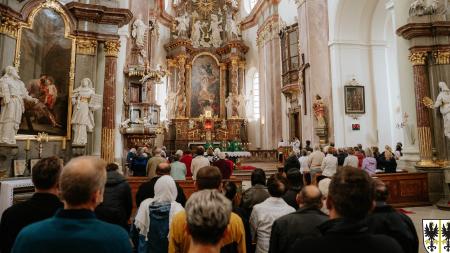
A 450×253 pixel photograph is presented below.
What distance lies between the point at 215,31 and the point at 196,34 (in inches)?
60.0

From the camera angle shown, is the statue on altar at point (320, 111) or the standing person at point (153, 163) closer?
the standing person at point (153, 163)

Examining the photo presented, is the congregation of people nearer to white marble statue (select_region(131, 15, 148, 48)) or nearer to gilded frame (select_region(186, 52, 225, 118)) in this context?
white marble statue (select_region(131, 15, 148, 48))

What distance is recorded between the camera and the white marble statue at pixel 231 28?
23094 mm

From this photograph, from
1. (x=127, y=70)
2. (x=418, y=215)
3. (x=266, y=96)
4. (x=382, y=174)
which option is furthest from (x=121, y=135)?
(x=266, y=96)

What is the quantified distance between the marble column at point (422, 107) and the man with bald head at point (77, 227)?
909 cm

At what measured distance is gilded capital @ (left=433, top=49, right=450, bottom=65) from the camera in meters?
8.70

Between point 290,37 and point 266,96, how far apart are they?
4411 millimetres

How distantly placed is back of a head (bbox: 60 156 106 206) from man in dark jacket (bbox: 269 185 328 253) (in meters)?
1.36

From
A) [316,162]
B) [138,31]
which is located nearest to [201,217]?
[316,162]

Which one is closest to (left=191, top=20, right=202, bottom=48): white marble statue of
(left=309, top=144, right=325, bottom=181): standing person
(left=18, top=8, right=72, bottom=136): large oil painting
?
(left=18, top=8, right=72, bottom=136): large oil painting

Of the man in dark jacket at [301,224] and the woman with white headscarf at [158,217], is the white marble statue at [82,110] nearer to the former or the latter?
the woman with white headscarf at [158,217]

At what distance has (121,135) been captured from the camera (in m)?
10.6

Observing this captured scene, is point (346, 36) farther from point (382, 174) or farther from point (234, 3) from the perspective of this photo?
point (234, 3)

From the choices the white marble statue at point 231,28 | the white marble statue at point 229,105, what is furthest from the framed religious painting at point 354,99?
the white marble statue at point 231,28
